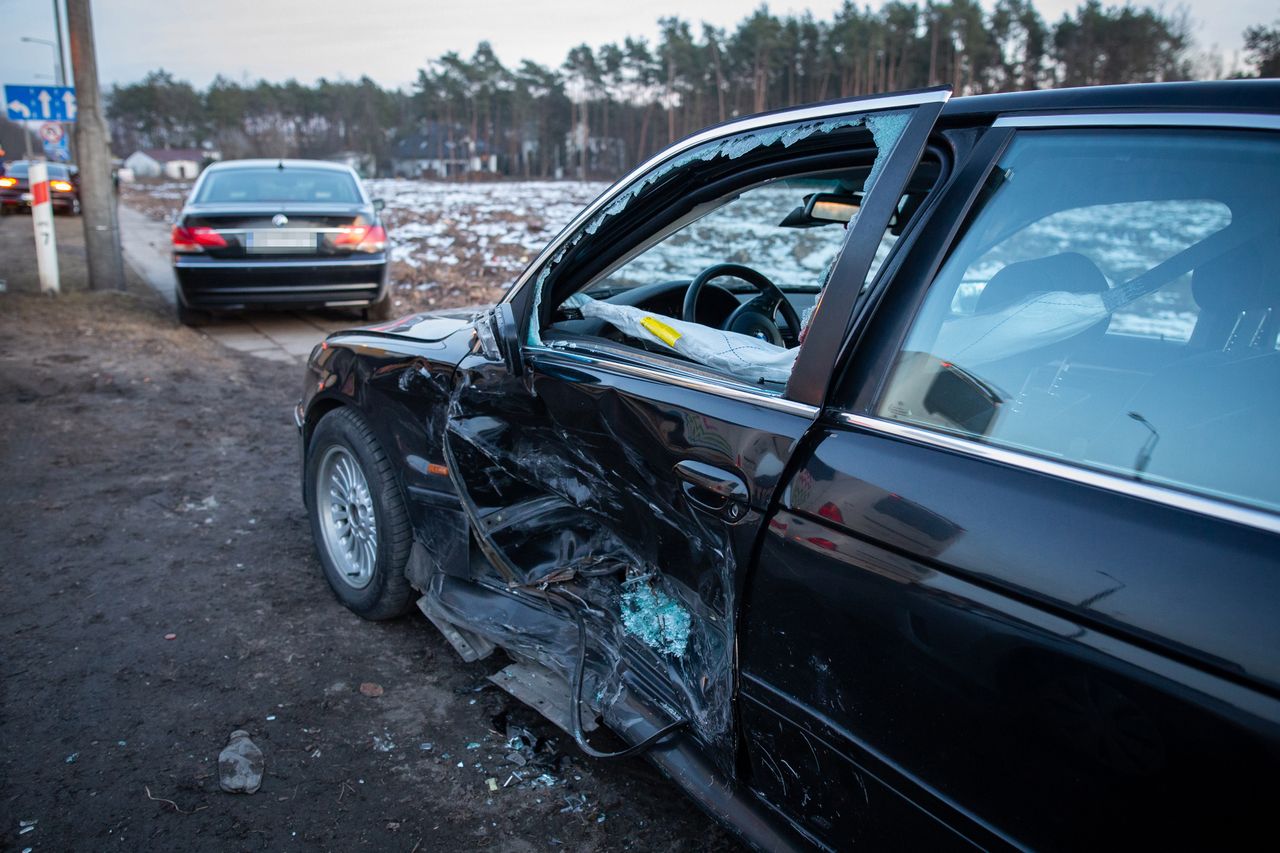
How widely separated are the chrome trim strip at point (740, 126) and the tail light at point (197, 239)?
20.3 feet

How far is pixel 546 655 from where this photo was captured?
243 cm


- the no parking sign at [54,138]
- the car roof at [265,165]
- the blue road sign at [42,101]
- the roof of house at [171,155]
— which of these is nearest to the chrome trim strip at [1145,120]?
the car roof at [265,165]

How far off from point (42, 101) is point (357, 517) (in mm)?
12256

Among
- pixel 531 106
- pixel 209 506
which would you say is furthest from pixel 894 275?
pixel 531 106

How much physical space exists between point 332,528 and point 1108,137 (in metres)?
2.97

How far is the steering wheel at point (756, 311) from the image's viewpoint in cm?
273

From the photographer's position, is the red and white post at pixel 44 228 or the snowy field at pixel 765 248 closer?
the snowy field at pixel 765 248

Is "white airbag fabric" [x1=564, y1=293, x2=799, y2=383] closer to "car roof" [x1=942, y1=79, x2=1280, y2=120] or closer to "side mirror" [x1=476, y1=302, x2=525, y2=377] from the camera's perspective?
"side mirror" [x1=476, y1=302, x2=525, y2=377]

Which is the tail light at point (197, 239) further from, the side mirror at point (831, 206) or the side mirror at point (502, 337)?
the side mirror at point (831, 206)

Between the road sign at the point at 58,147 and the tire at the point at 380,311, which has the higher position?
the road sign at the point at 58,147

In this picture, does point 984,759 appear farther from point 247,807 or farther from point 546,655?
point 247,807

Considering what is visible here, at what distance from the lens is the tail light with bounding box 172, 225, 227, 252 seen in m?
7.54

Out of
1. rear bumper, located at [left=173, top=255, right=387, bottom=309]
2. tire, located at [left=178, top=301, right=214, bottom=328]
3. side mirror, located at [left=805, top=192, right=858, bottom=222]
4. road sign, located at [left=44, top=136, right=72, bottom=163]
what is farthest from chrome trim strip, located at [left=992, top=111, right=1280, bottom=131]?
road sign, located at [left=44, top=136, right=72, bottom=163]

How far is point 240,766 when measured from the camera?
2379 millimetres
